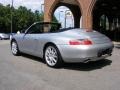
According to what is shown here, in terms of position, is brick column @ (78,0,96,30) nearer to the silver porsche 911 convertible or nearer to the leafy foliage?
the silver porsche 911 convertible

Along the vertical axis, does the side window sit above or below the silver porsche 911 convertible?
above

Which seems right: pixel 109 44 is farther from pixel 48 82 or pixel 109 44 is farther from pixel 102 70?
pixel 48 82

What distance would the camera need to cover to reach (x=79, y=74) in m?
7.69

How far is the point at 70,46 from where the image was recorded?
8047mm

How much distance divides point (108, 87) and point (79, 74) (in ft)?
5.04

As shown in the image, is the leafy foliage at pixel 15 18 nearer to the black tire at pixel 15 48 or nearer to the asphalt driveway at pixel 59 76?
the black tire at pixel 15 48

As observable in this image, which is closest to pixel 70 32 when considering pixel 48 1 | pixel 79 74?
pixel 79 74

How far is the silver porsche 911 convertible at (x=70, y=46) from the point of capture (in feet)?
26.1

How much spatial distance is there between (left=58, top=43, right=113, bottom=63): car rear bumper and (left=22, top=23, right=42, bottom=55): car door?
1.59 m

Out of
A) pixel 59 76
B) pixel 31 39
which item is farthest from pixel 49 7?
pixel 59 76

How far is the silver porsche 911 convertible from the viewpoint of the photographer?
313 inches

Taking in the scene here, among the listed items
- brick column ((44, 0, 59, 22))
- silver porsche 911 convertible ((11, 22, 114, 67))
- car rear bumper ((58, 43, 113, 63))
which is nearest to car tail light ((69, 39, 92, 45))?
silver porsche 911 convertible ((11, 22, 114, 67))

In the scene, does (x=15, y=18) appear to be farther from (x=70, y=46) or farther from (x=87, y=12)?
(x=70, y=46)

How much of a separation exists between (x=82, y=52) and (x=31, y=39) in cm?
255
